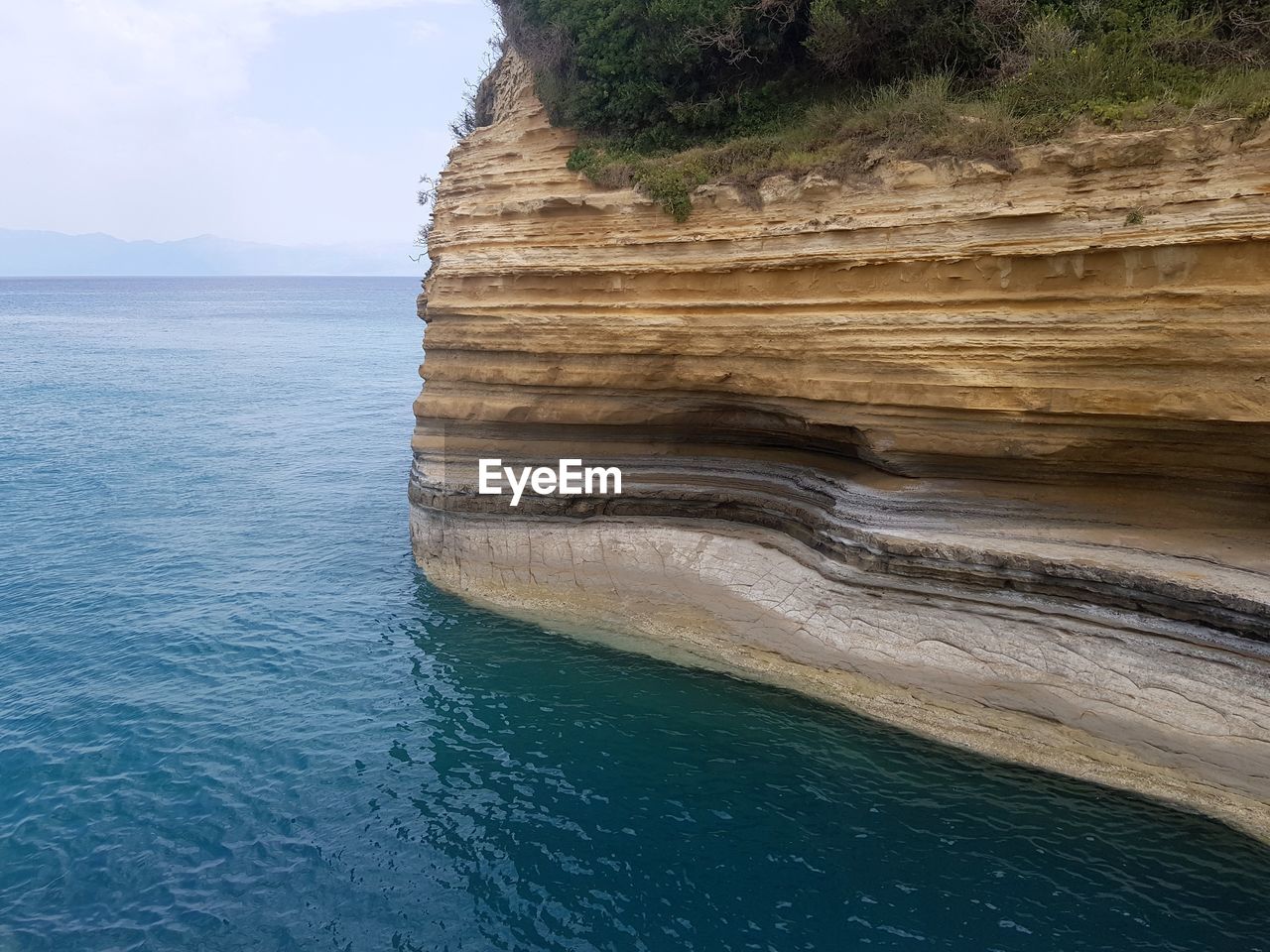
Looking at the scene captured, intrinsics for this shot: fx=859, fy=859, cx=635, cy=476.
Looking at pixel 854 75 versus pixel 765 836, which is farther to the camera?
pixel 854 75

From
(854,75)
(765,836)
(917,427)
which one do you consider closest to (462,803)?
(765,836)

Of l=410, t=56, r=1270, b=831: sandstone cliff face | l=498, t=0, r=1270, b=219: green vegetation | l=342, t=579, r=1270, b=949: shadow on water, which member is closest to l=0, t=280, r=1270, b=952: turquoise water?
l=342, t=579, r=1270, b=949: shadow on water

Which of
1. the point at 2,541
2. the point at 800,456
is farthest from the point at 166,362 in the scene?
the point at 800,456

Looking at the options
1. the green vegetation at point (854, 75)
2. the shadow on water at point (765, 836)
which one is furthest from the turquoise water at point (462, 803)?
the green vegetation at point (854, 75)

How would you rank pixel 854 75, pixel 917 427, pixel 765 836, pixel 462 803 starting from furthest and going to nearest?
pixel 854 75, pixel 917 427, pixel 462 803, pixel 765 836

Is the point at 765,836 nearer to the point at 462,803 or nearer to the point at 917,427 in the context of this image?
the point at 462,803

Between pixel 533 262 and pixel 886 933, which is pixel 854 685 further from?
pixel 533 262
